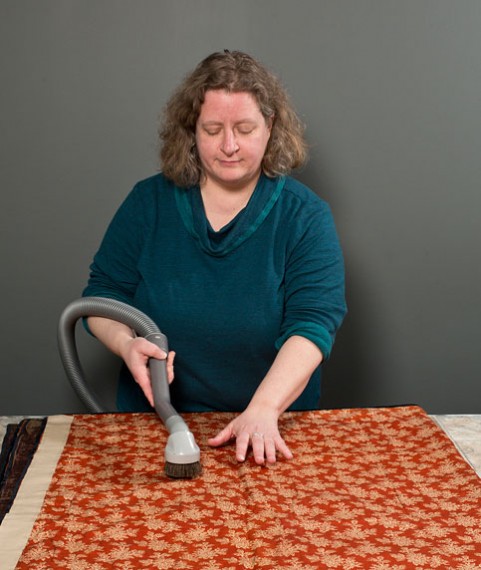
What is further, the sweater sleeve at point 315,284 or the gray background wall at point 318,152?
the gray background wall at point 318,152

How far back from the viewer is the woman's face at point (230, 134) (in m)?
1.98

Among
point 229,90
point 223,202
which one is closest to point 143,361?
point 223,202

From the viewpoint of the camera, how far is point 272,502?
1.51 metres

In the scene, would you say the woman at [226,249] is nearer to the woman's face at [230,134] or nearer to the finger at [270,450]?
the woman's face at [230,134]

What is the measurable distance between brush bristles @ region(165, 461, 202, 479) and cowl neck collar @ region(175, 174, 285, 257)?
24.7 inches

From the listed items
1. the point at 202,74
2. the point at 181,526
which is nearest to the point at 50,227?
the point at 202,74

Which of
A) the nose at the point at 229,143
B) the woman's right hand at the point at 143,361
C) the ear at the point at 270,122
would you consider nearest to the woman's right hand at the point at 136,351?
the woman's right hand at the point at 143,361

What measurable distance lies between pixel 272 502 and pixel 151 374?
411 mm

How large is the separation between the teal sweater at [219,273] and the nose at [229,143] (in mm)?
171

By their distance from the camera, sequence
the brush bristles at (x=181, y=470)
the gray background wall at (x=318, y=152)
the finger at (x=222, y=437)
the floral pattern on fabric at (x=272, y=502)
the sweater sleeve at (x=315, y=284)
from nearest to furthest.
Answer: the floral pattern on fabric at (x=272, y=502) < the brush bristles at (x=181, y=470) < the finger at (x=222, y=437) < the sweater sleeve at (x=315, y=284) < the gray background wall at (x=318, y=152)

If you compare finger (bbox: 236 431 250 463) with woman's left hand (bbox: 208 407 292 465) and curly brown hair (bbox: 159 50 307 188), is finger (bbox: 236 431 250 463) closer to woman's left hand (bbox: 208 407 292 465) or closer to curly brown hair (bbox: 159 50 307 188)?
woman's left hand (bbox: 208 407 292 465)

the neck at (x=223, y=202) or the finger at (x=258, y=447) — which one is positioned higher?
the neck at (x=223, y=202)

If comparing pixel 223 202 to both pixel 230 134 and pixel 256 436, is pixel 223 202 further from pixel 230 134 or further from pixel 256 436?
pixel 256 436

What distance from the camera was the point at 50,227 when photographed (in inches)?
115
